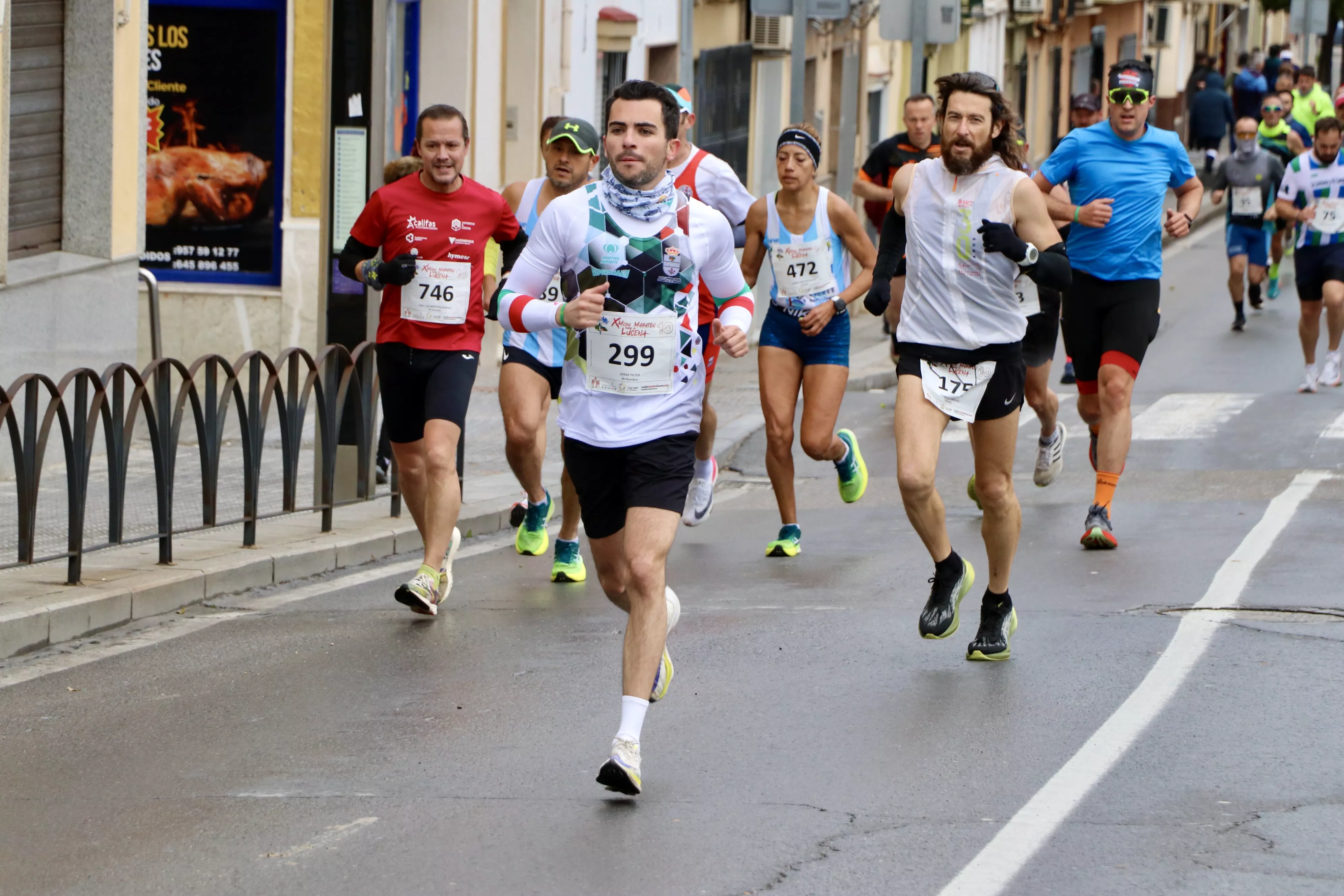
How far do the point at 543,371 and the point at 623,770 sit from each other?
12.2ft

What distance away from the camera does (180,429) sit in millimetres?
9836

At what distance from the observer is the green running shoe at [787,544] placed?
1002cm

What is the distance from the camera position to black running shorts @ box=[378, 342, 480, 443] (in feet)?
28.3

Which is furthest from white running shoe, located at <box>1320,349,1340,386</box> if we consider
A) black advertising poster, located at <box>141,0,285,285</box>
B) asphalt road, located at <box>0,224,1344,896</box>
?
black advertising poster, located at <box>141,0,285,285</box>

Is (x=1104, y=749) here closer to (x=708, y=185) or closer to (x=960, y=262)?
(x=960, y=262)

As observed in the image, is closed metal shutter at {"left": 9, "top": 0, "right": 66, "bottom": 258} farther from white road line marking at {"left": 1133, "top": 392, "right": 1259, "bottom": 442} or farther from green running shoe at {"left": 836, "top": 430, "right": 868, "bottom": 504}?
white road line marking at {"left": 1133, "top": 392, "right": 1259, "bottom": 442}

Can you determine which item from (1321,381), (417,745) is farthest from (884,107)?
(417,745)

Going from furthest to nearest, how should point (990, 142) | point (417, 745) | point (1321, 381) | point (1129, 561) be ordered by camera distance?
1. point (1321, 381)
2. point (1129, 561)
3. point (990, 142)
4. point (417, 745)

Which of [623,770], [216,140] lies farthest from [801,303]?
[216,140]

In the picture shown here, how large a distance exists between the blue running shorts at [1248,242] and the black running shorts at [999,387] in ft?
45.9

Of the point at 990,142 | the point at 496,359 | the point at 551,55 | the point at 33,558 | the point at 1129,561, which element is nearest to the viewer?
the point at 990,142

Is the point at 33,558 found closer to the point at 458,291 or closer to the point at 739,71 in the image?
the point at 458,291

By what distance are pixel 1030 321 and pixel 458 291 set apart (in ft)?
11.4

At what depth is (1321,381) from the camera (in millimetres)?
16422
